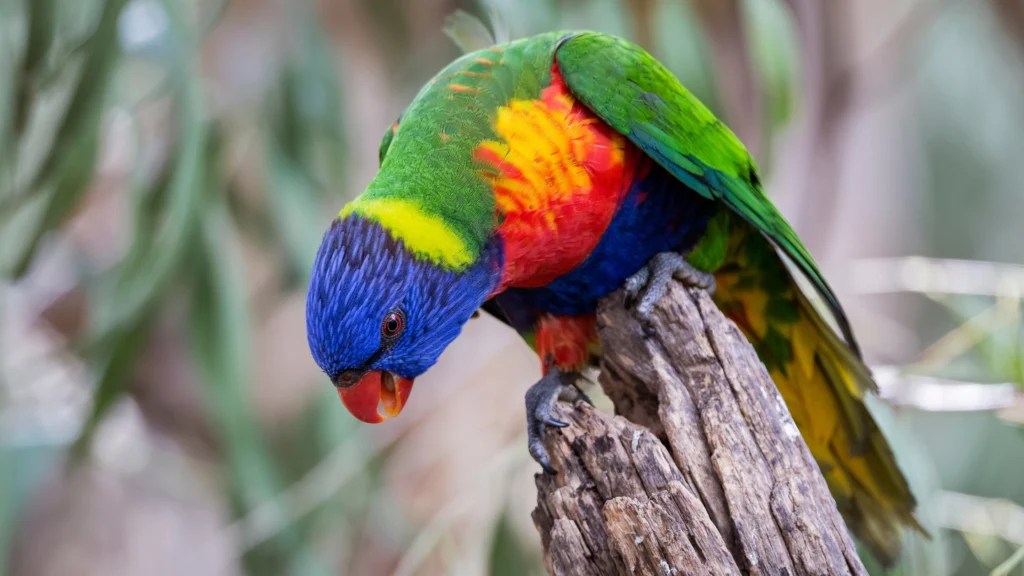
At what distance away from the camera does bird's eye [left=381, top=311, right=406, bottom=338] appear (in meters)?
0.89

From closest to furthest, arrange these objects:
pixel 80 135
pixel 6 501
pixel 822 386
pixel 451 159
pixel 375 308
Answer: pixel 375 308 < pixel 451 159 < pixel 822 386 < pixel 80 135 < pixel 6 501

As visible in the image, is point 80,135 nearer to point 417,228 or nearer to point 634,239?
point 417,228

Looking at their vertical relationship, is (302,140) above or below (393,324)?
above

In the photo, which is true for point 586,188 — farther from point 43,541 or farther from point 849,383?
point 43,541

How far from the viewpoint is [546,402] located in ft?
3.87

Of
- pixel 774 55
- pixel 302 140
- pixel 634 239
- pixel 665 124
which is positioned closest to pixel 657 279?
pixel 634 239

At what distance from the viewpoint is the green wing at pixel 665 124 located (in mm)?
1086

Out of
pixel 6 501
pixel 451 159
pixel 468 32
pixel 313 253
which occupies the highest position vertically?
pixel 468 32

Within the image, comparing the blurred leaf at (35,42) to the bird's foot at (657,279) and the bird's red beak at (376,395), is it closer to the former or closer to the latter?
the bird's red beak at (376,395)

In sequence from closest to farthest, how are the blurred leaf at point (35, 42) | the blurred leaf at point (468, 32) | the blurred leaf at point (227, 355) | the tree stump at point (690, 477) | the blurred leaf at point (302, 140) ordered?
1. the tree stump at point (690, 477)
2. the blurred leaf at point (35, 42)
3. the blurred leaf at point (468, 32)
4. the blurred leaf at point (227, 355)
5. the blurred leaf at point (302, 140)

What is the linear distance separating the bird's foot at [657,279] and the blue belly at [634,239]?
20 mm

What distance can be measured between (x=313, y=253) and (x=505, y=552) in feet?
2.39

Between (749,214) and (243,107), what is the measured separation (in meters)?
1.30

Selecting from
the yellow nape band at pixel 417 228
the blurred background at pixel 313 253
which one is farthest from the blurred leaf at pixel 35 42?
the yellow nape band at pixel 417 228
